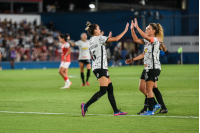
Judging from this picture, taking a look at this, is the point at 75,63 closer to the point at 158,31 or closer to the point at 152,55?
the point at 158,31

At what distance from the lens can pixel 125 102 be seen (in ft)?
34.5

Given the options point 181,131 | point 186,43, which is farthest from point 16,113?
point 186,43

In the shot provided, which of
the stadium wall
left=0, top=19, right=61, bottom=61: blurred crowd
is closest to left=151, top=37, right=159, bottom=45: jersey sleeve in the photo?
left=0, top=19, right=61, bottom=61: blurred crowd

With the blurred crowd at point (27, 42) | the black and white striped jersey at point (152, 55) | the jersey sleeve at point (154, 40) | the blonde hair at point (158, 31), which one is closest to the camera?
the jersey sleeve at point (154, 40)

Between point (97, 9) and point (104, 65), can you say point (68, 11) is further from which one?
point (104, 65)

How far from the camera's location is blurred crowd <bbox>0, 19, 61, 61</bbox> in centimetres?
3520

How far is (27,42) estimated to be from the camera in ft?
126

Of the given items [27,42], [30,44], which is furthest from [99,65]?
[27,42]

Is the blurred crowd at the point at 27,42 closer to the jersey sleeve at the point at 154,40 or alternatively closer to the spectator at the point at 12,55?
the spectator at the point at 12,55

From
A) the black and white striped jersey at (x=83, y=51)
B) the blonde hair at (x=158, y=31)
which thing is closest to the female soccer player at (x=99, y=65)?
the blonde hair at (x=158, y=31)

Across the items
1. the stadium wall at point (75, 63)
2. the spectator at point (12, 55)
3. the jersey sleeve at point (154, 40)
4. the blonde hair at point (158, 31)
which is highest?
the blonde hair at point (158, 31)

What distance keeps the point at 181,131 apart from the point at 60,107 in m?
4.03

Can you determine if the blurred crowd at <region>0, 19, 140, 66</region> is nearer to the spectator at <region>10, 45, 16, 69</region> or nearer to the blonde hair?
the spectator at <region>10, 45, 16, 69</region>

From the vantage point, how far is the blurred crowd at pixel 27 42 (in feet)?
115
